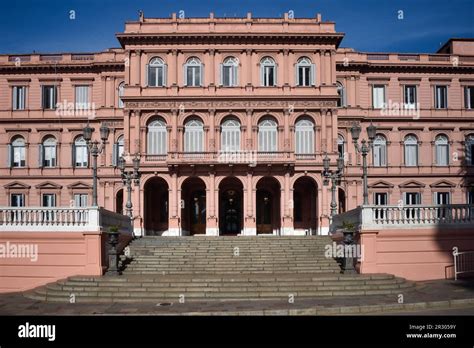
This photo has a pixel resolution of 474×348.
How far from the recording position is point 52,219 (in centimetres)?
2600

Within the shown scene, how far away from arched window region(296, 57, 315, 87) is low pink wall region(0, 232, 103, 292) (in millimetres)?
23187

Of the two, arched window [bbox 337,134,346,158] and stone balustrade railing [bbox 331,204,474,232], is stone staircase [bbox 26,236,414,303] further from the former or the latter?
arched window [bbox 337,134,346,158]

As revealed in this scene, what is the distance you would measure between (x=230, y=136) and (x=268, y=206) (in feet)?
20.3

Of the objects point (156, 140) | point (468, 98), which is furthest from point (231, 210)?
point (468, 98)

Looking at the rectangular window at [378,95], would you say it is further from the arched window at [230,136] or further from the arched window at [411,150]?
the arched window at [230,136]

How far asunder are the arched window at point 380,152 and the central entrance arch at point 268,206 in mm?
9794

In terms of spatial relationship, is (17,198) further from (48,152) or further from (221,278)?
(221,278)

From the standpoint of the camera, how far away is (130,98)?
42.5m

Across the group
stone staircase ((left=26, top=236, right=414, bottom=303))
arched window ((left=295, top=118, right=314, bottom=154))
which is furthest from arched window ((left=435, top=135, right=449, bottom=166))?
stone staircase ((left=26, top=236, right=414, bottom=303))

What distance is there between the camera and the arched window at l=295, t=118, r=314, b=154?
141ft

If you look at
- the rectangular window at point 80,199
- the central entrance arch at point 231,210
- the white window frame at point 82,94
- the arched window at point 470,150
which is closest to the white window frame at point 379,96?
the arched window at point 470,150

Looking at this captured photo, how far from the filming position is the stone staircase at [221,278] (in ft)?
70.9

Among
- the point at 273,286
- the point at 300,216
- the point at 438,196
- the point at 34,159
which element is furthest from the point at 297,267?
the point at 34,159
